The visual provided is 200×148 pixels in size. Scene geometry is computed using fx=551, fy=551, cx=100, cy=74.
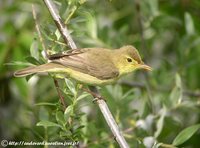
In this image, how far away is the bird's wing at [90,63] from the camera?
4.29 meters

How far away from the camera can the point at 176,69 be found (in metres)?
5.70

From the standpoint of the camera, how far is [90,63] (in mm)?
→ 4613

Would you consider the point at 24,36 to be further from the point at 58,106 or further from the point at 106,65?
the point at 58,106

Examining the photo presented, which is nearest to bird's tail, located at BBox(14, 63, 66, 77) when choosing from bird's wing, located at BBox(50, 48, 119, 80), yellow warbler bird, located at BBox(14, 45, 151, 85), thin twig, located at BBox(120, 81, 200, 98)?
yellow warbler bird, located at BBox(14, 45, 151, 85)

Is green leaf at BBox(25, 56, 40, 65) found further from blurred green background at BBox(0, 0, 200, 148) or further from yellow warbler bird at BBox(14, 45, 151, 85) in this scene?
blurred green background at BBox(0, 0, 200, 148)

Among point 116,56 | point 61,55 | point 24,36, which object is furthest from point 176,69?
point 61,55

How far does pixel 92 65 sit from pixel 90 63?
0.03 m

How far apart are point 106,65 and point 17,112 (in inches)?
57.6

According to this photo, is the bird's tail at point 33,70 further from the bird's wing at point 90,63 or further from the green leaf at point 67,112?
the green leaf at point 67,112

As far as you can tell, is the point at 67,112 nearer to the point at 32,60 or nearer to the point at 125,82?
the point at 32,60

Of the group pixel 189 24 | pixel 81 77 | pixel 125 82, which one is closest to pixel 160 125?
pixel 81 77

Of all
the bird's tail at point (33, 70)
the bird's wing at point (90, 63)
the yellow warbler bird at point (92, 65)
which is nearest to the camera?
the bird's tail at point (33, 70)

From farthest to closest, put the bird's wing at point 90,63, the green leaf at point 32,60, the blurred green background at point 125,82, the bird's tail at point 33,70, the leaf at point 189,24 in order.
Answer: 1. the leaf at point 189,24
2. the blurred green background at point 125,82
3. the bird's wing at point 90,63
4. the bird's tail at point 33,70
5. the green leaf at point 32,60

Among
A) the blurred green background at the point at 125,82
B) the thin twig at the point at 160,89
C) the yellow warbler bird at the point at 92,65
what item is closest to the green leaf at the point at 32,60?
the yellow warbler bird at the point at 92,65
